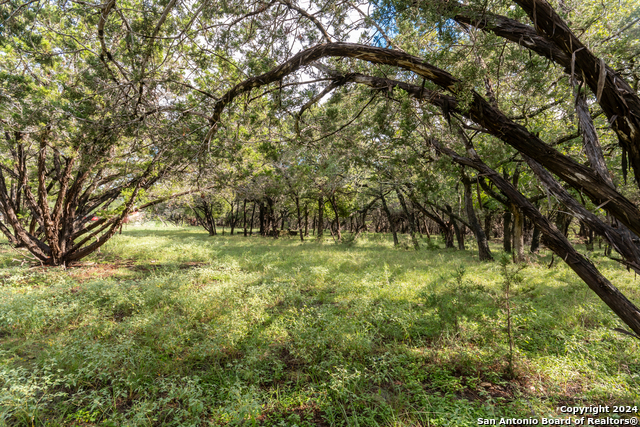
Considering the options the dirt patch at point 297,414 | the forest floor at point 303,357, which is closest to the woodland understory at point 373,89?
the forest floor at point 303,357

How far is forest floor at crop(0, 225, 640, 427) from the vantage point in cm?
290

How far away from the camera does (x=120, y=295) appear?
6062 millimetres

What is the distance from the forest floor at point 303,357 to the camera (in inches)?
114

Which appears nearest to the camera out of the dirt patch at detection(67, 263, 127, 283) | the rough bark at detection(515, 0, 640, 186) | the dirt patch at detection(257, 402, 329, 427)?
the rough bark at detection(515, 0, 640, 186)

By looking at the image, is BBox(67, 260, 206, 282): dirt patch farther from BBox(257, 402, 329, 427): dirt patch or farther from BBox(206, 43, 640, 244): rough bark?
BBox(206, 43, 640, 244): rough bark

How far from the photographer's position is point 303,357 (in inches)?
152

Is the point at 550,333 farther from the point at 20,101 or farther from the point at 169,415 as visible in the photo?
the point at 20,101

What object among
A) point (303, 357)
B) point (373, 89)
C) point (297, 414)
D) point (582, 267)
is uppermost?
point (373, 89)

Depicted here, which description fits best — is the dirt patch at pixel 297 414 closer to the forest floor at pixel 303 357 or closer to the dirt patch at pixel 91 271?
the forest floor at pixel 303 357

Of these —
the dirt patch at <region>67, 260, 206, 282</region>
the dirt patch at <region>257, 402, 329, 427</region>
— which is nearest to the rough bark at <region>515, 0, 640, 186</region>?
the dirt patch at <region>257, 402, 329, 427</region>

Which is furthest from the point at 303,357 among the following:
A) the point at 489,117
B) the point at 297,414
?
the point at 489,117

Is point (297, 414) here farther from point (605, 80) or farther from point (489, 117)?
point (605, 80)

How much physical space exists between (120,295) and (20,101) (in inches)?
198

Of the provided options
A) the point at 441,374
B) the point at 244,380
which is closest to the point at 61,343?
the point at 244,380
